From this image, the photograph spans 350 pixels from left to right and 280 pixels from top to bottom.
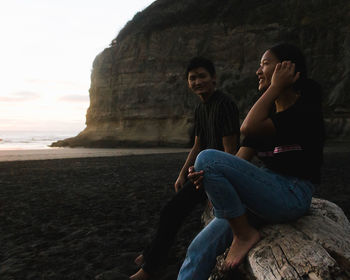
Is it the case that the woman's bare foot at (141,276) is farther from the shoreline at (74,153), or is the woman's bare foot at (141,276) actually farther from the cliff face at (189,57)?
the cliff face at (189,57)

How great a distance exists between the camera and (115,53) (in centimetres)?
3145

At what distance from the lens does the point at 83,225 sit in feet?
13.6

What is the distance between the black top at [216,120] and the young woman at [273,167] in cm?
77

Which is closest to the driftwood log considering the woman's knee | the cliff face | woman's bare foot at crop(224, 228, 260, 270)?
woman's bare foot at crop(224, 228, 260, 270)

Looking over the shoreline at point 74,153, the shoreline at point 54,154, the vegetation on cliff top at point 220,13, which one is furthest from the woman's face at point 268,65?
the vegetation on cliff top at point 220,13

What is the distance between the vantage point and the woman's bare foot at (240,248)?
183 centimetres

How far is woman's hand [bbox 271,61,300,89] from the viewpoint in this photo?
187 centimetres

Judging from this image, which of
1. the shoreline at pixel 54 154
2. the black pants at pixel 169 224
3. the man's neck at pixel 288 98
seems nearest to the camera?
the man's neck at pixel 288 98

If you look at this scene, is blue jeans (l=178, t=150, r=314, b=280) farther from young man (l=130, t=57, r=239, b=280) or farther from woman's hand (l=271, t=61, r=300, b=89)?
young man (l=130, t=57, r=239, b=280)

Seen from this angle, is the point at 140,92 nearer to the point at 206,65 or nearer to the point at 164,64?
the point at 164,64

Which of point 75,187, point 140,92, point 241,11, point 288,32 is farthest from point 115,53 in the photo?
point 75,187

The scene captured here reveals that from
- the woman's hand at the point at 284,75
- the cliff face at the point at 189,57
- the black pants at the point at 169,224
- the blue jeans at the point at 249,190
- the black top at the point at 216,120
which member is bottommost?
the black pants at the point at 169,224

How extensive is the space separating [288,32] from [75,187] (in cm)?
2374

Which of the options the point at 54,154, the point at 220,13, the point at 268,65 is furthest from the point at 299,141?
the point at 220,13
